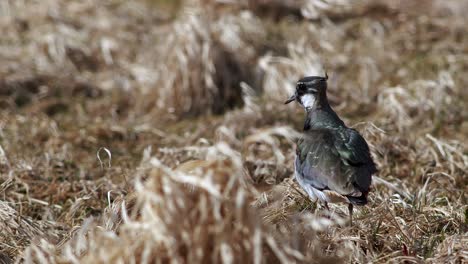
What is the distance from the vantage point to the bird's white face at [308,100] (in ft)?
16.8

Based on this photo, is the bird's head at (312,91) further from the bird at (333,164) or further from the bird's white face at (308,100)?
the bird at (333,164)

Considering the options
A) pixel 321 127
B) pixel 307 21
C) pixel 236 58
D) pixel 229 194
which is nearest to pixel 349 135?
pixel 321 127

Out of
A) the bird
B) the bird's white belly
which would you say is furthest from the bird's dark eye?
the bird's white belly

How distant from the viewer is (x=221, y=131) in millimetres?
6500

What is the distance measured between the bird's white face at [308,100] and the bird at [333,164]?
17 cm

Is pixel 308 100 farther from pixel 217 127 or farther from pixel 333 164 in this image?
pixel 217 127

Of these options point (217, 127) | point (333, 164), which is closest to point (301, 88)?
point (333, 164)

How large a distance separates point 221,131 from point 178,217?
10.9 ft

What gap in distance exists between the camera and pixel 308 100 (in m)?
5.17

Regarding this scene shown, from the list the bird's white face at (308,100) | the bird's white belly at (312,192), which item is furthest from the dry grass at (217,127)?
the bird's white face at (308,100)

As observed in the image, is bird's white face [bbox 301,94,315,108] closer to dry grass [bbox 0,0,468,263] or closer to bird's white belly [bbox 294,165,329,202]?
dry grass [bbox 0,0,468,263]

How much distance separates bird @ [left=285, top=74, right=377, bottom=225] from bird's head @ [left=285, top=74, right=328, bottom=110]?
14 cm

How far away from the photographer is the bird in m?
4.22

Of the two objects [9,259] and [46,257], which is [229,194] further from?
[9,259]
